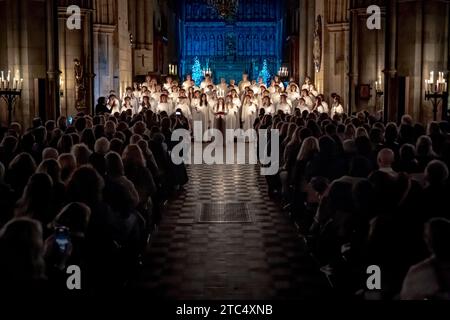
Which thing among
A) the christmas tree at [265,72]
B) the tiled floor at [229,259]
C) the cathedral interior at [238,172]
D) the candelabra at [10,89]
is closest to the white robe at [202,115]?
the cathedral interior at [238,172]

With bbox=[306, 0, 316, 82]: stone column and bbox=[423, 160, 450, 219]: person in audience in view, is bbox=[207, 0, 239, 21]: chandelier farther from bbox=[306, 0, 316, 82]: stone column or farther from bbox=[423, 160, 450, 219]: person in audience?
bbox=[423, 160, 450, 219]: person in audience

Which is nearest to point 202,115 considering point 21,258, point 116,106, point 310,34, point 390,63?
point 116,106

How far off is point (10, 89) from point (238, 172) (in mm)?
5614

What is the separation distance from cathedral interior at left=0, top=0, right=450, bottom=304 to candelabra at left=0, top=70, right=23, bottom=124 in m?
0.07

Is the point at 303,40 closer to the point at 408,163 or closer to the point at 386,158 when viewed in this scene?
the point at 408,163

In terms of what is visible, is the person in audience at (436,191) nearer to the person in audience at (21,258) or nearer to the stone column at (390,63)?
the person in audience at (21,258)

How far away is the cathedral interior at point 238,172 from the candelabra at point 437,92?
70 millimetres

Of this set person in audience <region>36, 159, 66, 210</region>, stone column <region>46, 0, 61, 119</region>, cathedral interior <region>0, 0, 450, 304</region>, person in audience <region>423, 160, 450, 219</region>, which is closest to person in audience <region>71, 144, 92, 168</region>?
cathedral interior <region>0, 0, 450, 304</region>

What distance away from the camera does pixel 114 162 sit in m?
8.52

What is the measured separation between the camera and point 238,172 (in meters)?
17.7

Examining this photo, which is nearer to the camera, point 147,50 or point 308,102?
point 308,102
